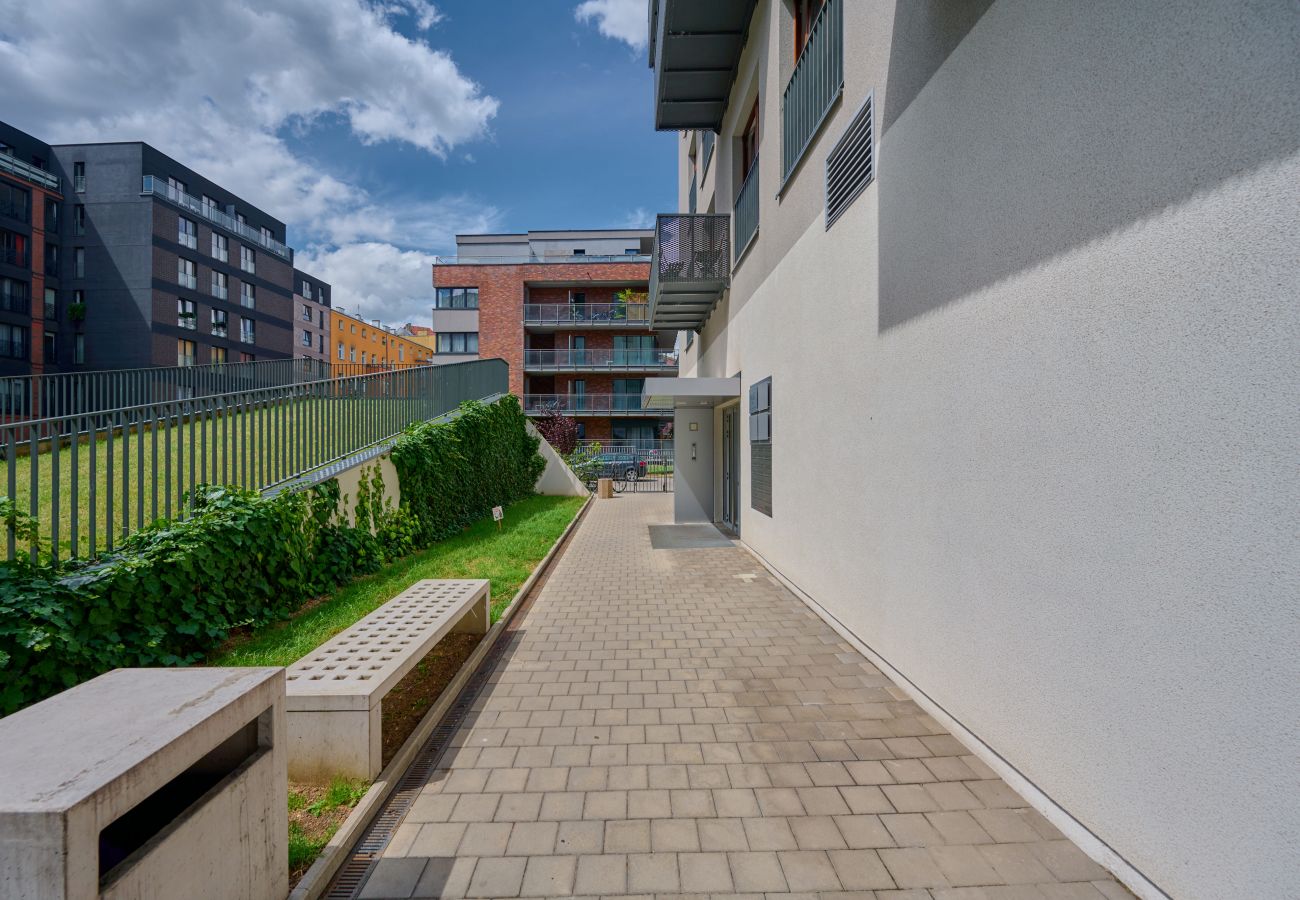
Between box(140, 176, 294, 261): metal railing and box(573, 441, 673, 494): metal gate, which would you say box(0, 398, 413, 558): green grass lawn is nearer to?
box(573, 441, 673, 494): metal gate

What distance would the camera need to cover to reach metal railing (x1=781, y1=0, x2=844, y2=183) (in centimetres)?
564

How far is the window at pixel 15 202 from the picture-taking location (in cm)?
3378

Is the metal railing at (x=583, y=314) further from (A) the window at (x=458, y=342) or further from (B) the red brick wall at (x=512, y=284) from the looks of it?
(A) the window at (x=458, y=342)

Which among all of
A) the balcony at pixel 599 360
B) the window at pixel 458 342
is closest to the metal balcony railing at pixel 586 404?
the balcony at pixel 599 360

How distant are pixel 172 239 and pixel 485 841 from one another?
5101 cm

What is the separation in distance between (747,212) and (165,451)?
826 centimetres

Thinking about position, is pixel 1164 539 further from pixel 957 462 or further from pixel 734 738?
pixel 734 738

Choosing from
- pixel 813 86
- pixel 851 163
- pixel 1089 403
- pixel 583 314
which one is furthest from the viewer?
pixel 583 314

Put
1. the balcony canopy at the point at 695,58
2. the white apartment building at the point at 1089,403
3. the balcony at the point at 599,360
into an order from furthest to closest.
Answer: the balcony at the point at 599,360, the balcony canopy at the point at 695,58, the white apartment building at the point at 1089,403

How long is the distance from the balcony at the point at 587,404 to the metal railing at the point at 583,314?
435 cm

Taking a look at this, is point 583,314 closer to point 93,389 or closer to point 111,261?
point 93,389

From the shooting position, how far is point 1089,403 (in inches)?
102

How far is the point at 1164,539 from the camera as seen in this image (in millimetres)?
2252

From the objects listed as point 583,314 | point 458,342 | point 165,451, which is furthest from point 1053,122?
point 458,342
